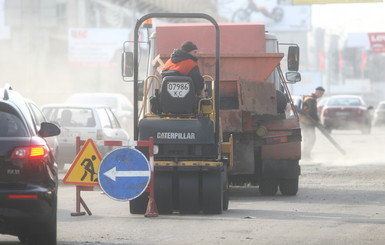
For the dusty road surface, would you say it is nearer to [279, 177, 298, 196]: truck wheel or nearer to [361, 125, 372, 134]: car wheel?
[279, 177, 298, 196]: truck wheel

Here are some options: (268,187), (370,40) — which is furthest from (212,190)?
(370,40)

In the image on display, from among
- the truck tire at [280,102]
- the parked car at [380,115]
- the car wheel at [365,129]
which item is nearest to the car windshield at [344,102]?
the car wheel at [365,129]

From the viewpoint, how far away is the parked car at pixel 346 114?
153ft

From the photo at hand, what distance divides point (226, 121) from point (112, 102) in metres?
18.4

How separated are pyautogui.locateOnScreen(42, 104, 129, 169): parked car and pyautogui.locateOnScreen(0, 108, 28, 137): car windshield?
12519mm

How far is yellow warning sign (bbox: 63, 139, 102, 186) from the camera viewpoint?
44.6ft

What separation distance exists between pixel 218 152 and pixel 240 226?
5.42 feet

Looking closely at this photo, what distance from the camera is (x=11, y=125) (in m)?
9.68

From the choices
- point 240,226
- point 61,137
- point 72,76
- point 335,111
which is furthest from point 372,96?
point 240,226

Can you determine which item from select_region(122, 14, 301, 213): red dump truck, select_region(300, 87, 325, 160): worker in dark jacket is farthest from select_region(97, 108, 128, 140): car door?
select_region(122, 14, 301, 213): red dump truck

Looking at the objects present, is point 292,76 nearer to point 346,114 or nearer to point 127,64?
point 127,64

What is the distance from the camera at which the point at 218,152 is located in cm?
1376

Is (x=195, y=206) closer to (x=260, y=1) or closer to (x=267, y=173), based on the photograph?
(x=267, y=173)

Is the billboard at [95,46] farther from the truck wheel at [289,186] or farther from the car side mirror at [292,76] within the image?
the truck wheel at [289,186]
